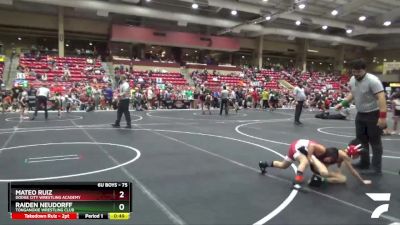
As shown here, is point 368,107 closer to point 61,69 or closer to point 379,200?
point 379,200

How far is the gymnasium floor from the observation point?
11.0 ft

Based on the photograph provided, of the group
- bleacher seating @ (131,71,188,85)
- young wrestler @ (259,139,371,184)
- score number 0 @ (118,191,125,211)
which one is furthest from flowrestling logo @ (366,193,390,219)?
bleacher seating @ (131,71,188,85)

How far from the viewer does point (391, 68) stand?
4066 centimetres

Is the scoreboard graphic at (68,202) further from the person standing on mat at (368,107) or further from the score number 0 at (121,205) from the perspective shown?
the person standing on mat at (368,107)

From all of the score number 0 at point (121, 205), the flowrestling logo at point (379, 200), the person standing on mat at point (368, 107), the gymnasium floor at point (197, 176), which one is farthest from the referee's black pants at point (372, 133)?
the score number 0 at point (121, 205)

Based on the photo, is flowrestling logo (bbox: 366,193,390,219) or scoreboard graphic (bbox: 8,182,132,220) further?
flowrestling logo (bbox: 366,193,390,219)

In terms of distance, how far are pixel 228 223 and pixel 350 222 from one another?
1152mm

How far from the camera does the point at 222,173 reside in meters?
4.94

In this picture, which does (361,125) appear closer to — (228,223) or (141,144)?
(228,223)

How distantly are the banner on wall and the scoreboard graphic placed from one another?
44.3m

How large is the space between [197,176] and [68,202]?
2.10m

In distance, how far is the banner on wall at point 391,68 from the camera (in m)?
40.2

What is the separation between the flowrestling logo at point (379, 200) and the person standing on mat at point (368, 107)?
1.08m

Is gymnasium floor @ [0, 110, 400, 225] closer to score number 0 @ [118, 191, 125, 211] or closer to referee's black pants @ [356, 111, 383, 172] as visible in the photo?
score number 0 @ [118, 191, 125, 211]
